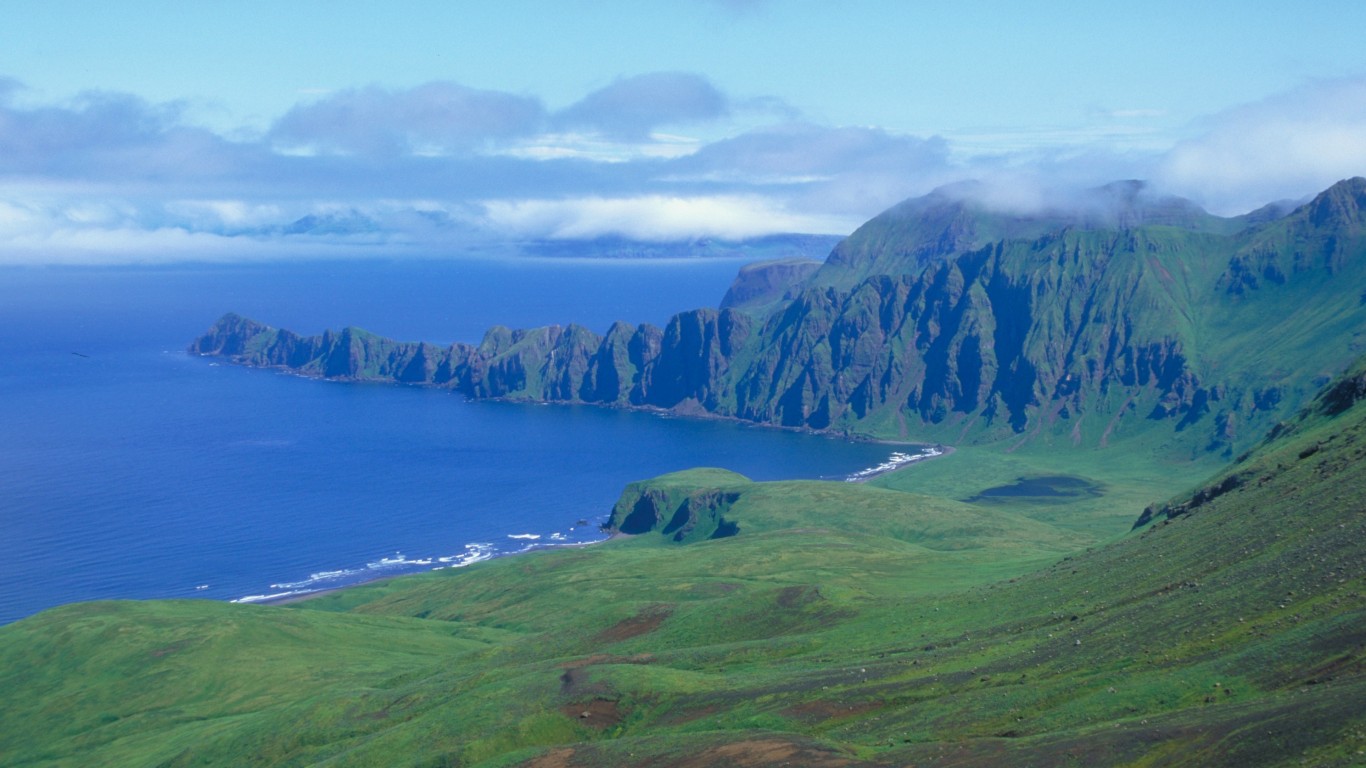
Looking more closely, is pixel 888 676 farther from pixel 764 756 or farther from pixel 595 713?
pixel 595 713

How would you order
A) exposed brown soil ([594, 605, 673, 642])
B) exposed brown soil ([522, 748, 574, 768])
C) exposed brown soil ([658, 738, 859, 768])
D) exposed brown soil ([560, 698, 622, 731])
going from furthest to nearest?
1. exposed brown soil ([594, 605, 673, 642])
2. exposed brown soil ([560, 698, 622, 731])
3. exposed brown soil ([522, 748, 574, 768])
4. exposed brown soil ([658, 738, 859, 768])

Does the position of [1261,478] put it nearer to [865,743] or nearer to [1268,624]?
[1268,624]

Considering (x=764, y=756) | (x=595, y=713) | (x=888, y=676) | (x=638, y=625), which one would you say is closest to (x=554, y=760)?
(x=595, y=713)

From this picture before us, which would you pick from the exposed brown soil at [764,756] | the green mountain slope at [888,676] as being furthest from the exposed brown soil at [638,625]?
the exposed brown soil at [764,756]

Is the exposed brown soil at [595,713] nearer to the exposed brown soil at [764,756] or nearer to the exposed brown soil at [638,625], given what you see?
the exposed brown soil at [764,756]

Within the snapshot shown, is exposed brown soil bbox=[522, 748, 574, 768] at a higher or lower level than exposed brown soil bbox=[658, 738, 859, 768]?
lower

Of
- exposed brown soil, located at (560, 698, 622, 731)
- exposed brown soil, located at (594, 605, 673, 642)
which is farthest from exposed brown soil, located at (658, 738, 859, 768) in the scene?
exposed brown soil, located at (594, 605, 673, 642)

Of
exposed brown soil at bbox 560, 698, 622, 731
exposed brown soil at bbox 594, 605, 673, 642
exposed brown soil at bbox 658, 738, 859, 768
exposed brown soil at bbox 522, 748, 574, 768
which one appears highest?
exposed brown soil at bbox 658, 738, 859, 768

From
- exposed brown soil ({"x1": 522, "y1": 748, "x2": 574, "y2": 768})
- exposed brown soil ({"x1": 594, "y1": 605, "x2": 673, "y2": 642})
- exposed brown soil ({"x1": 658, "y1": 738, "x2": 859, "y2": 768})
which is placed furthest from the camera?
exposed brown soil ({"x1": 594, "y1": 605, "x2": 673, "y2": 642})

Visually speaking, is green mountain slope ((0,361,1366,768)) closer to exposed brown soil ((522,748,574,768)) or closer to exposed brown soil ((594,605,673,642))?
exposed brown soil ((522,748,574,768))
